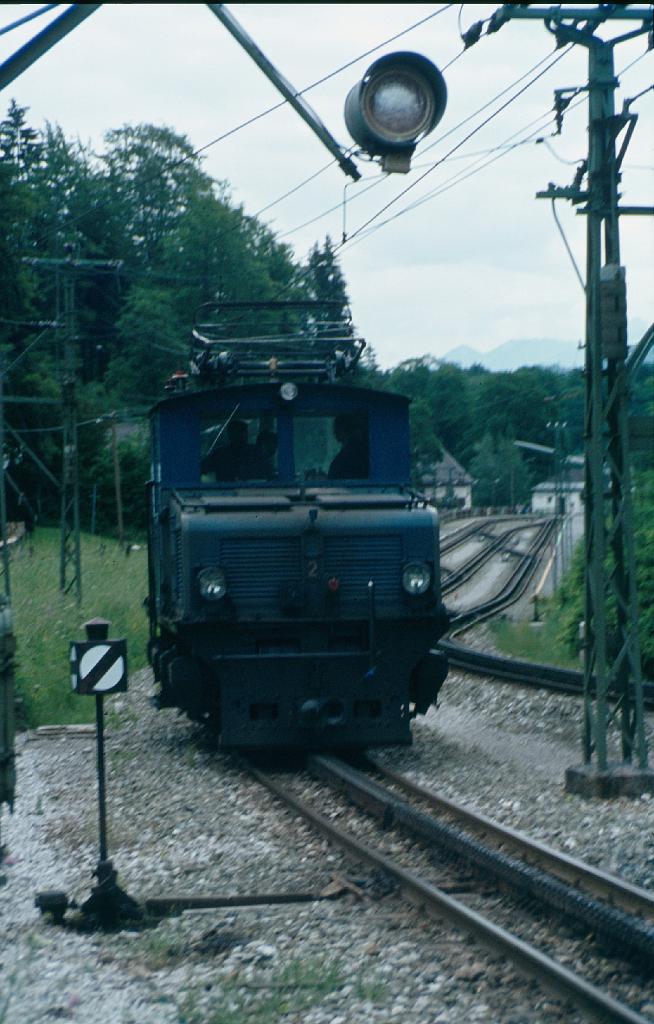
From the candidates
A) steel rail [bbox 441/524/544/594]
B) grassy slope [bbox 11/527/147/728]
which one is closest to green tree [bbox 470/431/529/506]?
steel rail [bbox 441/524/544/594]

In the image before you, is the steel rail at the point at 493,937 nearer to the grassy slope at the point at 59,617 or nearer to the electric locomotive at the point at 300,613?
the electric locomotive at the point at 300,613

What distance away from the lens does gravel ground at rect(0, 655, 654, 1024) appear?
20.2ft

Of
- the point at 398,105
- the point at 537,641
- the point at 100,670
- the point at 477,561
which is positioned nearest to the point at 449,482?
the point at 477,561

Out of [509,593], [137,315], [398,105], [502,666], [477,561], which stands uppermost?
[137,315]

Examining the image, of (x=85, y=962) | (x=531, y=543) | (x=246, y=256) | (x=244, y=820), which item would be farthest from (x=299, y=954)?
(x=246, y=256)

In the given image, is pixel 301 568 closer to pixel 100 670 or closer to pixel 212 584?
pixel 212 584

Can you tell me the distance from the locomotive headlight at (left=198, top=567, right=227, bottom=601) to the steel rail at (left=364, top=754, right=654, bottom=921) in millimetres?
2203

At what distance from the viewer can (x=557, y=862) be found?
822cm

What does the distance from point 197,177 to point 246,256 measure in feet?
45.0

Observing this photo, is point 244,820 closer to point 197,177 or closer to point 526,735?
point 526,735

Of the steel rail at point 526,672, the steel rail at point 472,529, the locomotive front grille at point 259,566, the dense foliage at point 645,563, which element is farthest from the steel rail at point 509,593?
the locomotive front grille at point 259,566

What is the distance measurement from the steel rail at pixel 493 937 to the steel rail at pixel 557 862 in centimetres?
78

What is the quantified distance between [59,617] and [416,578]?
12.9m

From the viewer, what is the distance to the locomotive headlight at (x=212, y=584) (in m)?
11.5
